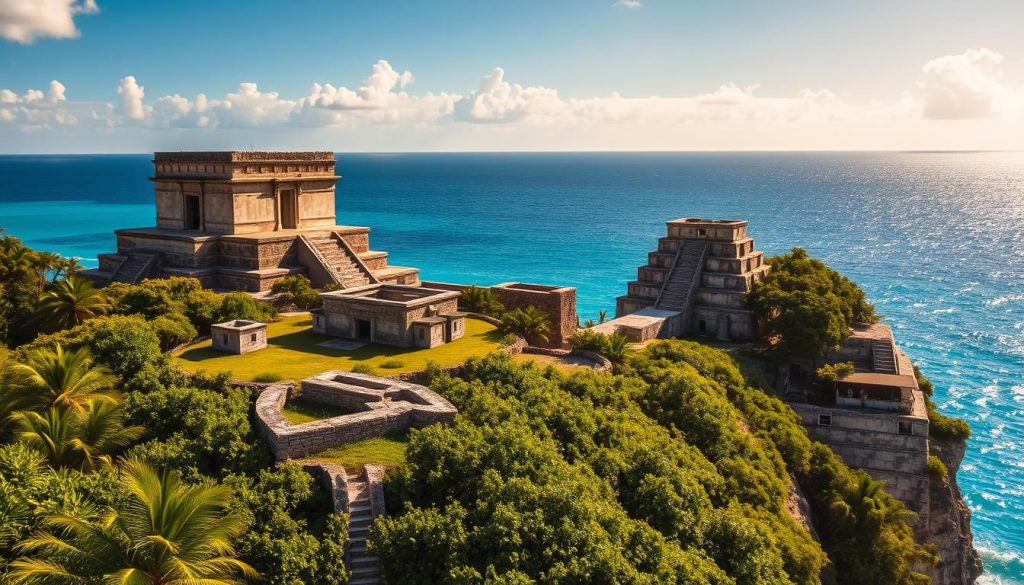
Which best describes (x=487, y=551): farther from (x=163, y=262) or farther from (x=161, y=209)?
(x=161, y=209)

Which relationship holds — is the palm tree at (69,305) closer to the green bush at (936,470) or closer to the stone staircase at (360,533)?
the stone staircase at (360,533)

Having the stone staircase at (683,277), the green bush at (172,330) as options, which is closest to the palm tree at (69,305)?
the green bush at (172,330)

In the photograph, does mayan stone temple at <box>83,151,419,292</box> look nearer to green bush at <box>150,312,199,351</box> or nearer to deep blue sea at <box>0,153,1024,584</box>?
green bush at <box>150,312,199,351</box>

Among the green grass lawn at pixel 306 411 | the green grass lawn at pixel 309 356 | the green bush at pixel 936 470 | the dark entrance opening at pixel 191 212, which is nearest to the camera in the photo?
the green grass lawn at pixel 306 411

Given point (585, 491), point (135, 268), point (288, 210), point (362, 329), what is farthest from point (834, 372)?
point (135, 268)

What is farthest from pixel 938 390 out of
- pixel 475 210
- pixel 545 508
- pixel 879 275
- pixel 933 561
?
pixel 475 210
